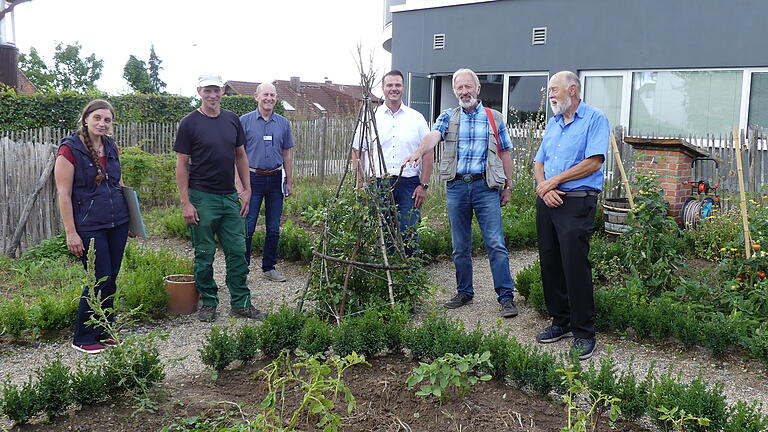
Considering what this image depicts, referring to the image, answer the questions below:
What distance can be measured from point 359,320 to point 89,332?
2.03 meters

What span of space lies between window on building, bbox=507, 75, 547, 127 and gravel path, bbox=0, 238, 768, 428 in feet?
29.3

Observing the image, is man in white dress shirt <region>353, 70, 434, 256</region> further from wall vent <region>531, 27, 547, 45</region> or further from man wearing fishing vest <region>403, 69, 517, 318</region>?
wall vent <region>531, 27, 547, 45</region>

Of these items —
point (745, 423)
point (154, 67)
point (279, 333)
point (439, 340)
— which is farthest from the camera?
point (154, 67)

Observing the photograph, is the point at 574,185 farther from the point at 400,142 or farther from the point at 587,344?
the point at 400,142

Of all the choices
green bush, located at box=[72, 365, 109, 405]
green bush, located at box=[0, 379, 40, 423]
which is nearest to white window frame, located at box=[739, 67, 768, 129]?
green bush, located at box=[72, 365, 109, 405]

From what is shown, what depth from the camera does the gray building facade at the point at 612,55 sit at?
12.3 meters

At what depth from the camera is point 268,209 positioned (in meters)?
7.25

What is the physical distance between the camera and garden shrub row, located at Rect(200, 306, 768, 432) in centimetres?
350

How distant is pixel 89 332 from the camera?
5043 mm

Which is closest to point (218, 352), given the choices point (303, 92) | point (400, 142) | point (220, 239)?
point (220, 239)

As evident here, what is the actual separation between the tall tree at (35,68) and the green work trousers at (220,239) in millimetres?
47584

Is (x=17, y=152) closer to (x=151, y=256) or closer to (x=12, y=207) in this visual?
(x=12, y=207)

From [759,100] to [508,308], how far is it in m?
8.70

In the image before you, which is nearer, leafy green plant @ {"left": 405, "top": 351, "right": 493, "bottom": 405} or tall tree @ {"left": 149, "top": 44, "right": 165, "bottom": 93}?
leafy green plant @ {"left": 405, "top": 351, "right": 493, "bottom": 405}
